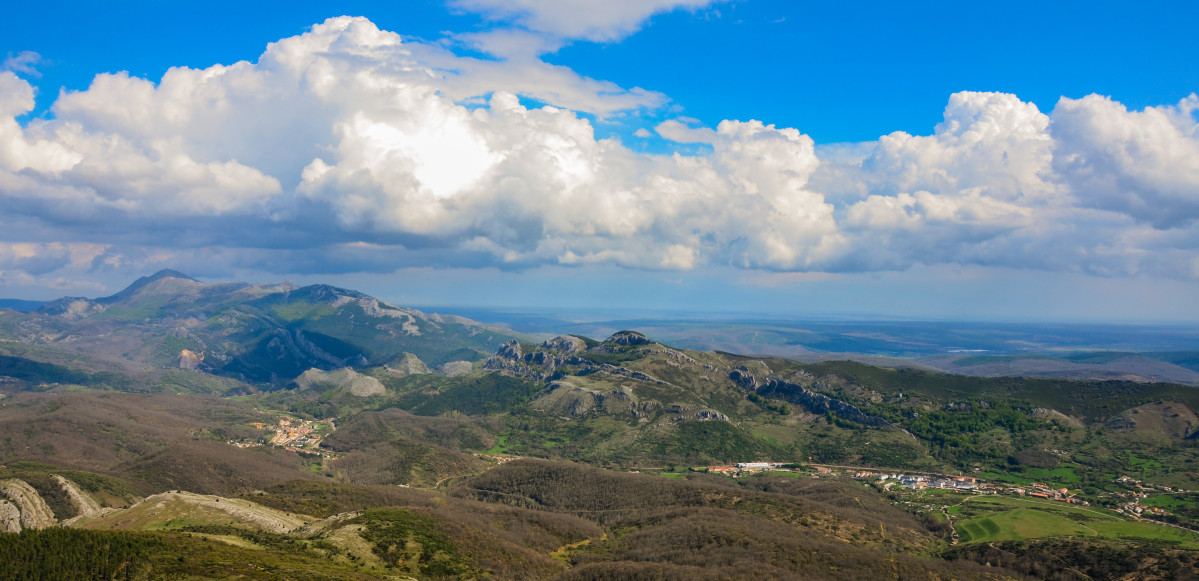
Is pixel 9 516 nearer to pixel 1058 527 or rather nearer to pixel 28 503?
pixel 28 503

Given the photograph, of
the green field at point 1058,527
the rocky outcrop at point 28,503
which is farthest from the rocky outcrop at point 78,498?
the green field at point 1058,527

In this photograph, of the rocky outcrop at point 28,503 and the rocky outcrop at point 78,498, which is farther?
the rocky outcrop at point 78,498

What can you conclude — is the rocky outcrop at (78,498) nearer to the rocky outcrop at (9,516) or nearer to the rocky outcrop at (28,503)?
the rocky outcrop at (28,503)

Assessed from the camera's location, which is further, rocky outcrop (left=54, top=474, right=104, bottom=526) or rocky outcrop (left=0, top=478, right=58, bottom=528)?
rocky outcrop (left=54, top=474, right=104, bottom=526)

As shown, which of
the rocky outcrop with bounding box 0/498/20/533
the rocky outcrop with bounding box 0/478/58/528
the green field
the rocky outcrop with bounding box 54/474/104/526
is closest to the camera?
the rocky outcrop with bounding box 0/498/20/533

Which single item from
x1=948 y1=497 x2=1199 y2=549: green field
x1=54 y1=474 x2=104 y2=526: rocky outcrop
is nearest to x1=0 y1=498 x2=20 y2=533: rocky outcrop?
x1=54 y1=474 x2=104 y2=526: rocky outcrop

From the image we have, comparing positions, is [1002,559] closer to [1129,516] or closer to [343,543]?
[1129,516]

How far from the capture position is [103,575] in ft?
328

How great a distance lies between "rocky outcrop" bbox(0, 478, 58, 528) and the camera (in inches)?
6304

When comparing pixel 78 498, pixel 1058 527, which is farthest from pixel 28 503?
pixel 1058 527

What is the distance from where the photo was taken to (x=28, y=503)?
6590 inches

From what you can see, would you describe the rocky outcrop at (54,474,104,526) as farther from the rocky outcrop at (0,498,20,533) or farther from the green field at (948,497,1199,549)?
the green field at (948,497,1199,549)

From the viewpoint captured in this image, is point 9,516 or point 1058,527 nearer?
point 9,516

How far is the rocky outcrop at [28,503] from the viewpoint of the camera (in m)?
160
